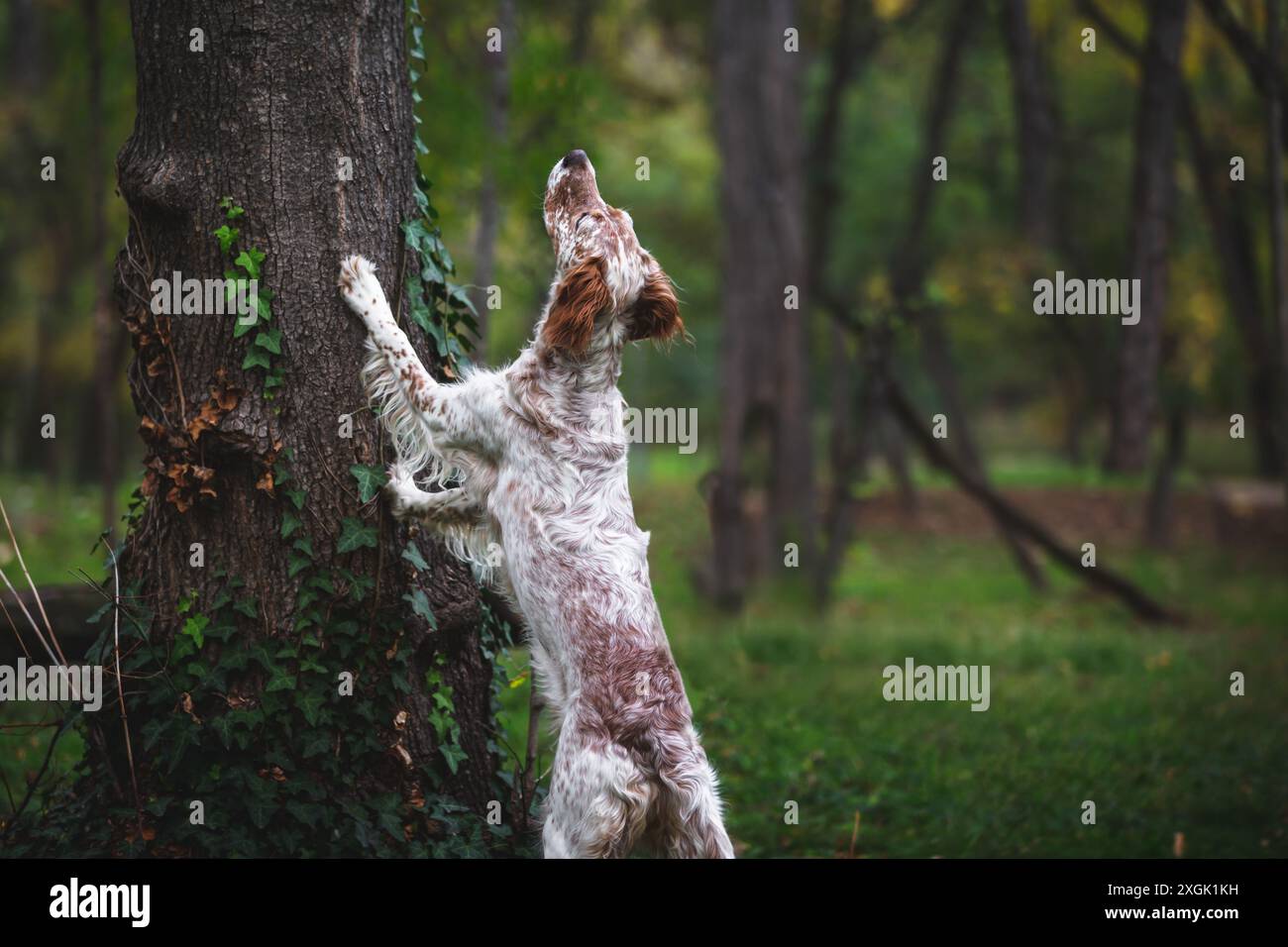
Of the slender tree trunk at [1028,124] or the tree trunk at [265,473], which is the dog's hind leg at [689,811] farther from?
the slender tree trunk at [1028,124]

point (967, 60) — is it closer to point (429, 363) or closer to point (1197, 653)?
point (1197, 653)

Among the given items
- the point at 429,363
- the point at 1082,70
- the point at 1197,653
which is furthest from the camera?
the point at 1082,70

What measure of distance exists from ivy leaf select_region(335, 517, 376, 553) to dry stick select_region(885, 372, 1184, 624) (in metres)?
6.64

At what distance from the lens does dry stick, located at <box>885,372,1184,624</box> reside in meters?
10.1

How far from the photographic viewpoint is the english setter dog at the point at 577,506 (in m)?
3.83

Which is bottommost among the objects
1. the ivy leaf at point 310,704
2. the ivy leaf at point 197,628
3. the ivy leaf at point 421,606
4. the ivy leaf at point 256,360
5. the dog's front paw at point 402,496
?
the ivy leaf at point 310,704

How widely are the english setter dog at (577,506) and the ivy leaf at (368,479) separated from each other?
53 mm

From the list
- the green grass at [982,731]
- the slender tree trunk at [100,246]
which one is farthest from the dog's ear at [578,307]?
the slender tree trunk at [100,246]

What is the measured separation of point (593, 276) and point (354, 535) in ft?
4.17

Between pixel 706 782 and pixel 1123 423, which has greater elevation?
pixel 1123 423

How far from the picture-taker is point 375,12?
4.35 metres

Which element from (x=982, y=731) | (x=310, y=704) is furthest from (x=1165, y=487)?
(x=310, y=704)

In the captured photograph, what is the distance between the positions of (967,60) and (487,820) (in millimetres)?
22632
